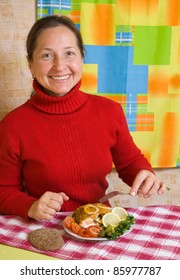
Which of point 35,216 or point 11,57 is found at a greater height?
point 11,57

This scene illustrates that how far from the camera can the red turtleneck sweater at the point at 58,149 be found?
1.46 metres

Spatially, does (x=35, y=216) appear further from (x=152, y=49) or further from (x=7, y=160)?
(x=152, y=49)

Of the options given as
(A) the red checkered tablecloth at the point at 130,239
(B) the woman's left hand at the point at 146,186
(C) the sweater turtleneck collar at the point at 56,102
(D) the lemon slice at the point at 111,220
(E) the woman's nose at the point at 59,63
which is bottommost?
(A) the red checkered tablecloth at the point at 130,239

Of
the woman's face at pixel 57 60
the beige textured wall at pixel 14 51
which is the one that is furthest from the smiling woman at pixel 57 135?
the beige textured wall at pixel 14 51

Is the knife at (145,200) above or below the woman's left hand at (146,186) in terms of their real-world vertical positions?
below

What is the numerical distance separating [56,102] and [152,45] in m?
0.75

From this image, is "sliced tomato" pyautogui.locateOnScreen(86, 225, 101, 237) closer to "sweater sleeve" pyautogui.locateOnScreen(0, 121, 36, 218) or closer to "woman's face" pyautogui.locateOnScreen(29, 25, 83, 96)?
"sweater sleeve" pyautogui.locateOnScreen(0, 121, 36, 218)

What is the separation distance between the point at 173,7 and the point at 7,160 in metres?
1.09

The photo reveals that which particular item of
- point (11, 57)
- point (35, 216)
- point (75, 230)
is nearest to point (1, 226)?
point (35, 216)

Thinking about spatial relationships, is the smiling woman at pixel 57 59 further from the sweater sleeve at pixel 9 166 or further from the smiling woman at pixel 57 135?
the sweater sleeve at pixel 9 166

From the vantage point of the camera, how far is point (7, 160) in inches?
58.0

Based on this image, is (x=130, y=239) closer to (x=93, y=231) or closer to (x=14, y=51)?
(x=93, y=231)

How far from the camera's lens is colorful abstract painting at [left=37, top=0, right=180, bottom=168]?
197cm

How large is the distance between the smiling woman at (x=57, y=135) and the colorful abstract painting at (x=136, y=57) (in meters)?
0.45
